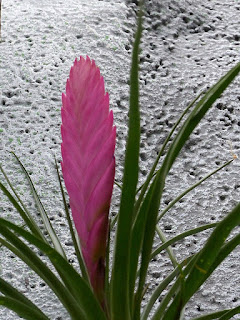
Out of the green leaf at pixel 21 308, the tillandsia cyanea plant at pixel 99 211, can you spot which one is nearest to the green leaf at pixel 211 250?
the tillandsia cyanea plant at pixel 99 211

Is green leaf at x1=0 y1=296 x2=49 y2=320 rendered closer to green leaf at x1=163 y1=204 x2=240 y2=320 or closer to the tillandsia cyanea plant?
the tillandsia cyanea plant

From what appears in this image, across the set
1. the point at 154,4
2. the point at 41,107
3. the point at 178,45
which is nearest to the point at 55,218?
the point at 41,107

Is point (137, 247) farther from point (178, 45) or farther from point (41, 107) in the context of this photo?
point (178, 45)

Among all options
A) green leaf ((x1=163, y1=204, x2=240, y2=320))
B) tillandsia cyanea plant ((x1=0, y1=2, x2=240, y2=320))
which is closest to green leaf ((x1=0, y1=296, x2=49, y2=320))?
tillandsia cyanea plant ((x1=0, y1=2, x2=240, y2=320))

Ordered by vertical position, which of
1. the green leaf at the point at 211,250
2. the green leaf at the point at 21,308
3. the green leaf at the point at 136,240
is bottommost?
the green leaf at the point at 21,308

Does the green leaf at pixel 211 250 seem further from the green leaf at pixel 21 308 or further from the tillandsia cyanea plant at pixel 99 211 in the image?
the green leaf at pixel 21 308

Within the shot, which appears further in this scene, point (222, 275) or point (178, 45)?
point (178, 45)

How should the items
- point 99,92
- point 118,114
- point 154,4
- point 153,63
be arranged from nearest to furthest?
point 99,92 < point 118,114 < point 153,63 < point 154,4
